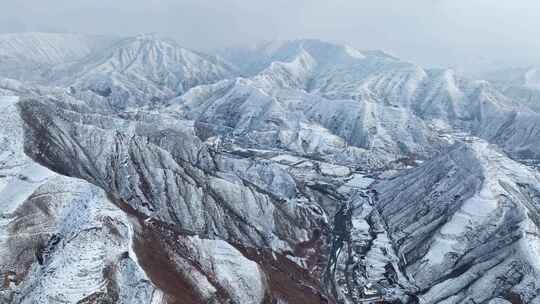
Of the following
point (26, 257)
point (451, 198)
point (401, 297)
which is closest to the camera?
point (26, 257)

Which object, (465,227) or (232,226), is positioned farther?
(465,227)

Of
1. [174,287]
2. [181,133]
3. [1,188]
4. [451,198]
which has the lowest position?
[181,133]

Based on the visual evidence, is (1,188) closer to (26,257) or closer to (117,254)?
(26,257)

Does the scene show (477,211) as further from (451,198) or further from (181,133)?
(181,133)

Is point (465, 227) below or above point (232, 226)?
below

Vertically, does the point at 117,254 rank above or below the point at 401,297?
above

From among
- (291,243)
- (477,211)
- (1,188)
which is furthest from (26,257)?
(477,211)

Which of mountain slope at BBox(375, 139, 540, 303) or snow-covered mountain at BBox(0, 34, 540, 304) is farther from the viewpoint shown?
mountain slope at BBox(375, 139, 540, 303)

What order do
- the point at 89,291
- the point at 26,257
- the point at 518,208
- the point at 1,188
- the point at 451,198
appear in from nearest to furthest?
the point at 89,291 → the point at 26,257 → the point at 1,188 → the point at 518,208 → the point at 451,198

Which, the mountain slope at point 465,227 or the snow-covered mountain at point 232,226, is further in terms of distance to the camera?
the mountain slope at point 465,227

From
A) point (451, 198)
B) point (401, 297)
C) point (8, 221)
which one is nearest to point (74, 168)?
point (8, 221)

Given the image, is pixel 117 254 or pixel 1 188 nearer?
pixel 117 254
